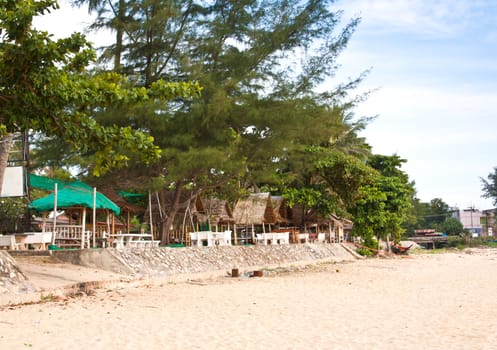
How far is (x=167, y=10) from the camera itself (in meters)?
15.4

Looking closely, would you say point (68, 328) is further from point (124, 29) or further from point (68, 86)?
point (124, 29)

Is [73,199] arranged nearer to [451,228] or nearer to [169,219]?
[169,219]

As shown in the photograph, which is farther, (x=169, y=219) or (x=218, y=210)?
(x=218, y=210)

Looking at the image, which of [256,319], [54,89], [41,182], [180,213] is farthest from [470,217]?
[54,89]

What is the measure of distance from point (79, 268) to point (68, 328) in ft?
17.6

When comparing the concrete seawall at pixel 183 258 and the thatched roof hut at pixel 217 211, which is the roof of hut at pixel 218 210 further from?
the concrete seawall at pixel 183 258

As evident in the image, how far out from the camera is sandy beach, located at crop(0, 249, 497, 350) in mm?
6590

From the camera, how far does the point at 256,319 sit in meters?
8.39

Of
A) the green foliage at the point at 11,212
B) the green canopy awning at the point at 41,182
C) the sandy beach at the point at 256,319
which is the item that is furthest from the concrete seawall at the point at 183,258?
the green foliage at the point at 11,212

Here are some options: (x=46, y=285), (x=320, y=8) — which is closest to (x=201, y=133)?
(x=320, y=8)

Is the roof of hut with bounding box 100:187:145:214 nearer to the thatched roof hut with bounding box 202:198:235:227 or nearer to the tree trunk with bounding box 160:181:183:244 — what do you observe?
the tree trunk with bounding box 160:181:183:244

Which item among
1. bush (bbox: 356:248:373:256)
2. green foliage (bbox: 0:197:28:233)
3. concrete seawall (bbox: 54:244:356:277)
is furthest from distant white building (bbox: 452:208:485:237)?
green foliage (bbox: 0:197:28:233)

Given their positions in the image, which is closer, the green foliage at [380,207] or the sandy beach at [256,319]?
the sandy beach at [256,319]

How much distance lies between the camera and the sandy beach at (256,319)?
6.59 metres
